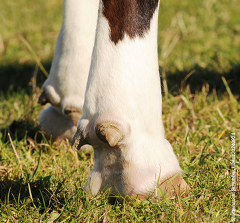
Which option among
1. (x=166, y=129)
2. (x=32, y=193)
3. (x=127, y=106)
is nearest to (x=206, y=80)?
(x=166, y=129)

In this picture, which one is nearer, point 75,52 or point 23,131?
point 75,52

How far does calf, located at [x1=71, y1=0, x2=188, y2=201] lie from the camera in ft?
4.42

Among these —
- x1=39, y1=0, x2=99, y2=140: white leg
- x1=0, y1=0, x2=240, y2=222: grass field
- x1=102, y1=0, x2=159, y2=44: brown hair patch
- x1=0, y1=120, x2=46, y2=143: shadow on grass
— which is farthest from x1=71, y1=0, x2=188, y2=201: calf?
x1=0, y1=120, x2=46, y2=143: shadow on grass

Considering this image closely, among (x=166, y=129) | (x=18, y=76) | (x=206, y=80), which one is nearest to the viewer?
(x=166, y=129)

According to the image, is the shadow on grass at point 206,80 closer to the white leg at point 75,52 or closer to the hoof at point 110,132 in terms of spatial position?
the white leg at point 75,52

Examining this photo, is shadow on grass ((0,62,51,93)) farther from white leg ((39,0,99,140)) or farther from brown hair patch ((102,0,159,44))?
brown hair patch ((102,0,159,44))

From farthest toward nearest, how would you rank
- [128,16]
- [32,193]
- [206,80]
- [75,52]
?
[206,80], [75,52], [32,193], [128,16]

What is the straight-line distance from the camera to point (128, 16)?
1322 millimetres

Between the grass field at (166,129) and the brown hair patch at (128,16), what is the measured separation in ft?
2.34

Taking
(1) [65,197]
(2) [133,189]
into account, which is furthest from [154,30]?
(1) [65,197]

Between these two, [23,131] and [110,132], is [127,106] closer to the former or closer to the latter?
[110,132]

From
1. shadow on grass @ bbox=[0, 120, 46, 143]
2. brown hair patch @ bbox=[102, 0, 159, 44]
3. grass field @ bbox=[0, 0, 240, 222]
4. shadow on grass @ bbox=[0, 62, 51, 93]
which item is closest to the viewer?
brown hair patch @ bbox=[102, 0, 159, 44]

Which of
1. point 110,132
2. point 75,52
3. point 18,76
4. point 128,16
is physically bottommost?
point 18,76

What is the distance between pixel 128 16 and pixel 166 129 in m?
1.18
